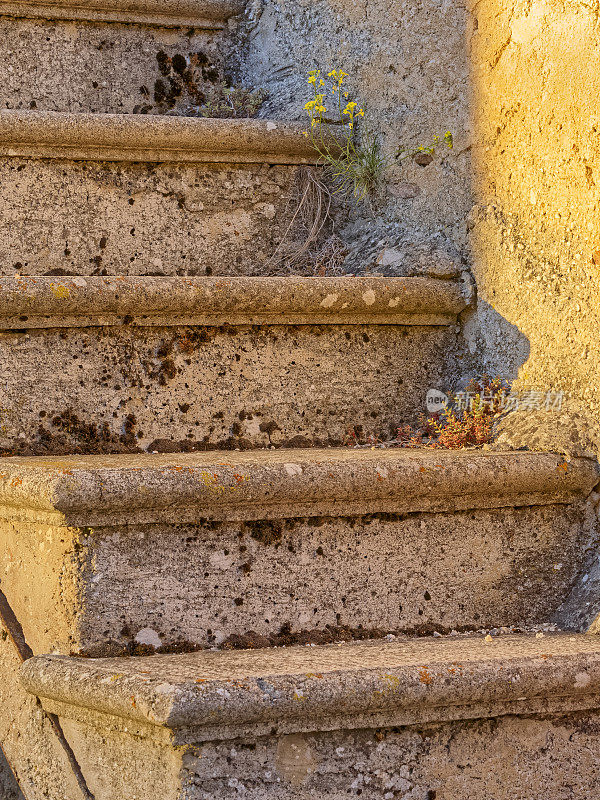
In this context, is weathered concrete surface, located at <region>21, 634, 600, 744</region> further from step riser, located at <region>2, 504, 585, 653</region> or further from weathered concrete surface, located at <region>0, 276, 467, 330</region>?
weathered concrete surface, located at <region>0, 276, 467, 330</region>

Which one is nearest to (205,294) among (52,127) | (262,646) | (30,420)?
(30,420)

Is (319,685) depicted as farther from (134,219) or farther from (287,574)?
(134,219)

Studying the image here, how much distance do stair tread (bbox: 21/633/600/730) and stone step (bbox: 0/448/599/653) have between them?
76 mm

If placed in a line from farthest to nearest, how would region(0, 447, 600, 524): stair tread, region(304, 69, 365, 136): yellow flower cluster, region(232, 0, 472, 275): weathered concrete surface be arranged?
region(304, 69, 365, 136): yellow flower cluster → region(232, 0, 472, 275): weathered concrete surface → region(0, 447, 600, 524): stair tread

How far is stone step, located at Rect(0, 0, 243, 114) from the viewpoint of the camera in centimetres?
244

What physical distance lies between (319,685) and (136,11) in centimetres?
204

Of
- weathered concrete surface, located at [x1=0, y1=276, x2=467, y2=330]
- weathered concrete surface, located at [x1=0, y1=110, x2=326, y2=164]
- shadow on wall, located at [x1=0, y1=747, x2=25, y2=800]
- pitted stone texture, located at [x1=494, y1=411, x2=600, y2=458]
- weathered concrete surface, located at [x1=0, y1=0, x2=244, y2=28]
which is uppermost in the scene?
weathered concrete surface, located at [x1=0, y1=0, x2=244, y2=28]

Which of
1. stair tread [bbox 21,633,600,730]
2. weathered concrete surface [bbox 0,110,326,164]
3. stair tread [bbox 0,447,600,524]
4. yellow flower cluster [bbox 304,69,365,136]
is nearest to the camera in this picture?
stair tread [bbox 21,633,600,730]

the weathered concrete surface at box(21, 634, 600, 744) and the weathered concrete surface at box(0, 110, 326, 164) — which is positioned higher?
the weathered concrete surface at box(0, 110, 326, 164)

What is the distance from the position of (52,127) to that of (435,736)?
57.8 inches

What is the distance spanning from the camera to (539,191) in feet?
6.02

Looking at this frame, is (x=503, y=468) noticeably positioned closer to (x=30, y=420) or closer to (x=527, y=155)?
(x=527, y=155)

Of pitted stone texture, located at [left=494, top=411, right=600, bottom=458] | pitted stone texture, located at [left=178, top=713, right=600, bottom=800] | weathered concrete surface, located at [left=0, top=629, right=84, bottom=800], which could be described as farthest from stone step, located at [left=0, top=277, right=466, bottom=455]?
pitted stone texture, located at [left=178, top=713, right=600, bottom=800]

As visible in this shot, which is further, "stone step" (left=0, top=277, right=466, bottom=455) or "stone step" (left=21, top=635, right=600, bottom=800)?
"stone step" (left=0, top=277, right=466, bottom=455)
